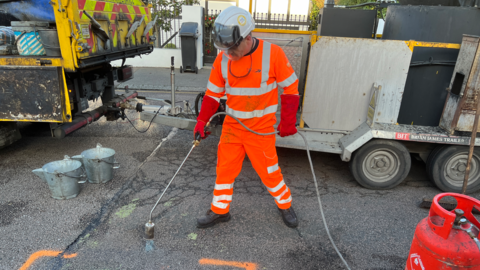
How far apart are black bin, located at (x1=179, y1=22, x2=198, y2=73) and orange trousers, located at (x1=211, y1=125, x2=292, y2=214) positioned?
8.43 meters

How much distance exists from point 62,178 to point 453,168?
174 inches

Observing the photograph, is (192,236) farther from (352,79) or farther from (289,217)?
(352,79)

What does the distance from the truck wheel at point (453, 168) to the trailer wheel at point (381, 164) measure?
36cm

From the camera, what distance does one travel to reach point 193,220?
325 centimetres

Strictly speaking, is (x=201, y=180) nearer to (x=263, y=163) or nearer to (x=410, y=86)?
(x=263, y=163)

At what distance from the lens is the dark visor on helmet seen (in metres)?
2.57

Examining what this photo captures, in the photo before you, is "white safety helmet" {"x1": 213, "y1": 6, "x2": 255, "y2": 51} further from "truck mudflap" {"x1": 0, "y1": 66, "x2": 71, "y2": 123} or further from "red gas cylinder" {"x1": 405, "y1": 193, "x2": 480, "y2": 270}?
"truck mudflap" {"x1": 0, "y1": 66, "x2": 71, "y2": 123}

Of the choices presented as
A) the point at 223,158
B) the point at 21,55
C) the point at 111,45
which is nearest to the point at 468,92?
the point at 223,158

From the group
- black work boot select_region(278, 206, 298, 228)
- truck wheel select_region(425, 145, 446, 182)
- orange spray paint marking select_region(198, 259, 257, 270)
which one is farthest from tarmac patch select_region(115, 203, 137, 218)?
truck wheel select_region(425, 145, 446, 182)

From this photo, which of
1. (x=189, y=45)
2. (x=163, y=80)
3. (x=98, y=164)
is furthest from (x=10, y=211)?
(x=189, y=45)

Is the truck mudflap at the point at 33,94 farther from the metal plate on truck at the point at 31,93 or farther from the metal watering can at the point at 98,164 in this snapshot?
the metal watering can at the point at 98,164

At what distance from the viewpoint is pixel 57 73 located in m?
3.75

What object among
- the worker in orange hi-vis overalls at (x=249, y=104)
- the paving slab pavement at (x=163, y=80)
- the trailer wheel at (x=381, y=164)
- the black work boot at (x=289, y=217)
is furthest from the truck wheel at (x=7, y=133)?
the trailer wheel at (x=381, y=164)

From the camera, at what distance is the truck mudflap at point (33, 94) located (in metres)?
3.77
